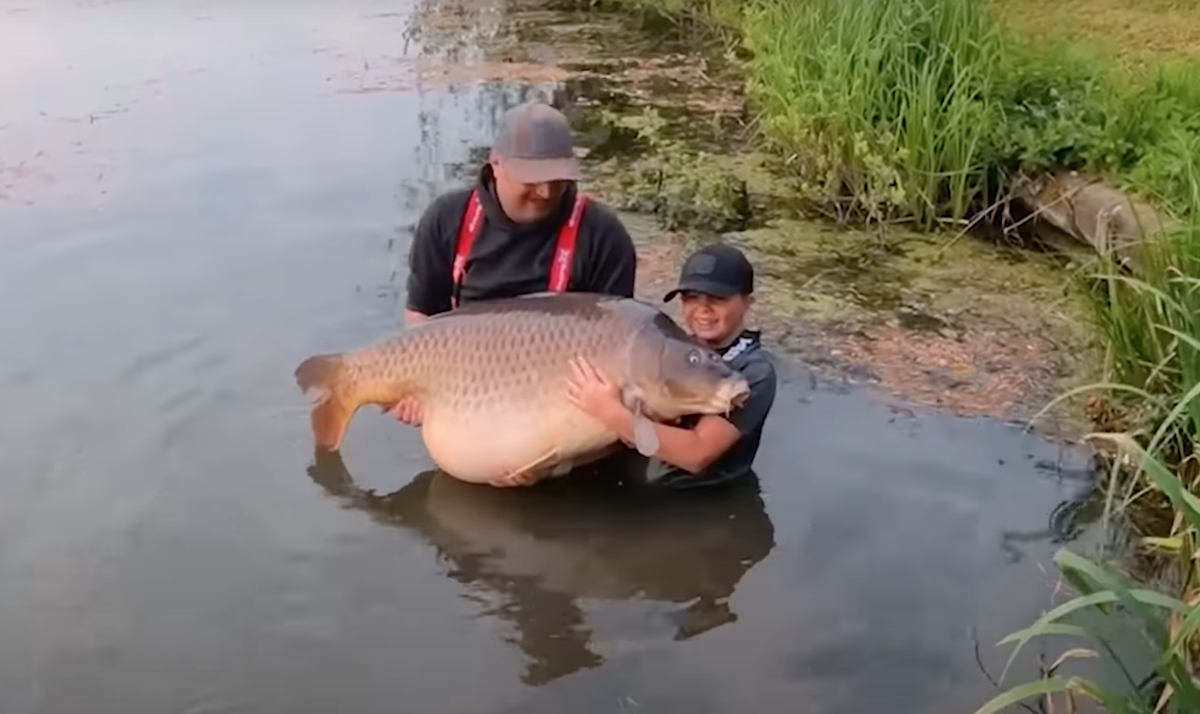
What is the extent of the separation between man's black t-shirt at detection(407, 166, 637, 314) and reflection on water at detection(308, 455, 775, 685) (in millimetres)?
638

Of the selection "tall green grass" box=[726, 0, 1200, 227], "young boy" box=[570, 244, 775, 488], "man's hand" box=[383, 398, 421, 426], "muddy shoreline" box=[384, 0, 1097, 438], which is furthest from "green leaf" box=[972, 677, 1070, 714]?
"tall green grass" box=[726, 0, 1200, 227]

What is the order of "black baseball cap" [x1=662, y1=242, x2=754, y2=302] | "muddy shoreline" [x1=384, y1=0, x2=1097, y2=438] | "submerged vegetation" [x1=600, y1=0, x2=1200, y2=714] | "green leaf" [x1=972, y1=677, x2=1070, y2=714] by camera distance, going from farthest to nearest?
"submerged vegetation" [x1=600, y1=0, x2=1200, y2=714] < "muddy shoreline" [x1=384, y1=0, x2=1097, y2=438] < "black baseball cap" [x1=662, y1=242, x2=754, y2=302] < "green leaf" [x1=972, y1=677, x2=1070, y2=714]

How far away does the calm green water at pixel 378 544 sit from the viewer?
12.5 ft

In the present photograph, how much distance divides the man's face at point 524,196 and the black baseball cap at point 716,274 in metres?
0.53

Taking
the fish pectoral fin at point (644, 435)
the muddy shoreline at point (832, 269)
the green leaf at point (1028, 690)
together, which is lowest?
the muddy shoreline at point (832, 269)

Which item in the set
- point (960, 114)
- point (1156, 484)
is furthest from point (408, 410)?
point (960, 114)

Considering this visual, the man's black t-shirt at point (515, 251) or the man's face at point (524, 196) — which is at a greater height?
the man's face at point (524, 196)

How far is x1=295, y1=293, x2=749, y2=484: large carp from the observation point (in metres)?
4.15

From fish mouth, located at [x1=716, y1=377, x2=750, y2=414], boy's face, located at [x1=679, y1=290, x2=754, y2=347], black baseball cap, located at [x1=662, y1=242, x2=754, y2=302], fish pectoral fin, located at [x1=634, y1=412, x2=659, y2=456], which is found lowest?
fish pectoral fin, located at [x1=634, y1=412, x2=659, y2=456]

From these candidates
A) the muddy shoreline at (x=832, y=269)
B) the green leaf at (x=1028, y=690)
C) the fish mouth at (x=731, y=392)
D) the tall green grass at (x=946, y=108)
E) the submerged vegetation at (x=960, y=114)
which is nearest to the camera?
the green leaf at (x=1028, y=690)

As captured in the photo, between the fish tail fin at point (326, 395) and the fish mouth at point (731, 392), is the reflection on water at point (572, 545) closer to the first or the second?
the fish tail fin at point (326, 395)

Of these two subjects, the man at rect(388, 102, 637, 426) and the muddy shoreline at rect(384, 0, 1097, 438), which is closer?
the man at rect(388, 102, 637, 426)

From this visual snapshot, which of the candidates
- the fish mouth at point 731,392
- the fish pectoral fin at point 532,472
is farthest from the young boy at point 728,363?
the fish pectoral fin at point 532,472

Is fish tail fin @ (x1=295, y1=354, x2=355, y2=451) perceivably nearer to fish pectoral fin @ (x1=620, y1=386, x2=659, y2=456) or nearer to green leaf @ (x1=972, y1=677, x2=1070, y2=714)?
fish pectoral fin @ (x1=620, y1=386, x2=659, y2=456)
